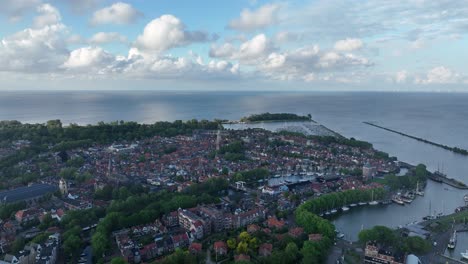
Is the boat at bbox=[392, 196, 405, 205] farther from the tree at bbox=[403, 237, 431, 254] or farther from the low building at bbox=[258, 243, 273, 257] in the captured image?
the low building at bbox=[258, 243, 273, 257]

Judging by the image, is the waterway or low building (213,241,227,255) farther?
the waterway

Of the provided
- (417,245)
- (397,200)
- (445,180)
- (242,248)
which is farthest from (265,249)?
(445,180)

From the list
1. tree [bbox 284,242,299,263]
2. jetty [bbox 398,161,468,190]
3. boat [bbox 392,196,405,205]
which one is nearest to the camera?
tree [bbox 284,242,299,263]

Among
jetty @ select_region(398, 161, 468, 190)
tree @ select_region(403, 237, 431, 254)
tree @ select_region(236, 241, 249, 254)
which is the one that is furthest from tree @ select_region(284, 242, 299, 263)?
jetty @ select_region(398, 161, 468, 190)

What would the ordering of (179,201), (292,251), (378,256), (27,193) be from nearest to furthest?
(292,251), (378,256), (179,201), (27,193)

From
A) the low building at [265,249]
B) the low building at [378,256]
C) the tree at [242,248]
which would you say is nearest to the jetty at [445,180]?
the low building at [378,256]

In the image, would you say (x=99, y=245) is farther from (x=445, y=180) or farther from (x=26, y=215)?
(x=445, y=180)

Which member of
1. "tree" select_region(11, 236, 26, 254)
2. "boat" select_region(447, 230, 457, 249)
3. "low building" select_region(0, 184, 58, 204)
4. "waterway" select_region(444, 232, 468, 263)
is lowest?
A: "waterway" select_region(444, 232, 468, 263)

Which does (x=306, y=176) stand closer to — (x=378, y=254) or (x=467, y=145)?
(x=378, y=254)

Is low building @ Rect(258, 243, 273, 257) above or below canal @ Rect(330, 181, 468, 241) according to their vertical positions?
above
